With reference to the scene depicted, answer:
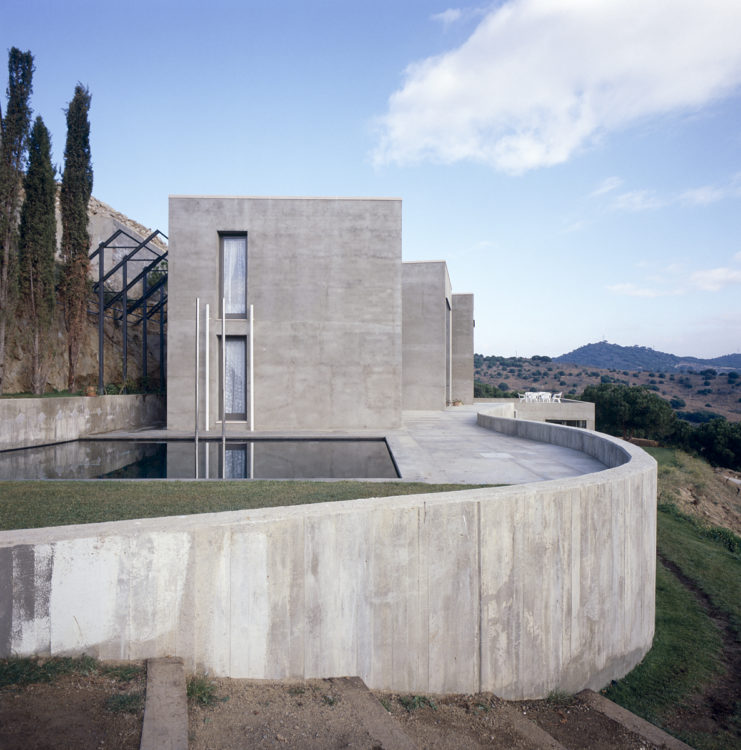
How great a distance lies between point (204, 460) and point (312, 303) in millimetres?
6746

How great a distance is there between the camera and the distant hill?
151 metres

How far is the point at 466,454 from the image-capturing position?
10.2 m

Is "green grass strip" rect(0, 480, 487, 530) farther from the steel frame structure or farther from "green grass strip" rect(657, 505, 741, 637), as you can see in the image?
the steel frame structure

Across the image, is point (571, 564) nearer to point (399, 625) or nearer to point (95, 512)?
point (399, 625)

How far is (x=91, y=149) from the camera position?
1606 cm

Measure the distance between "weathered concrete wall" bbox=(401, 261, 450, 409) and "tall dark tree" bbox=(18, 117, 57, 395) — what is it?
1479 cm

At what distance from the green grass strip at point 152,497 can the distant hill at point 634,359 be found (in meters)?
151

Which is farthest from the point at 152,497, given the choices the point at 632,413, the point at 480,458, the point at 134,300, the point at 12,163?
the point at 632,413

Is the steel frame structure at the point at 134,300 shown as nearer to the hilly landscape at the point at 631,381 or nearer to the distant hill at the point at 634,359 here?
the hilly landscape at the point at 631,381

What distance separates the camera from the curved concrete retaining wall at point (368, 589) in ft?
10.2

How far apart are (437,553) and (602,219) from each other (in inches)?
1415

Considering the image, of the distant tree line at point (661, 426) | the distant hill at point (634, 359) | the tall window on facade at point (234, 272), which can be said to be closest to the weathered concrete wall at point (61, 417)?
the tall window on facade at point (234, 272)

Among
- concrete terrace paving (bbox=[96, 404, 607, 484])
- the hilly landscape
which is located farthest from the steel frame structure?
the hilly landscape

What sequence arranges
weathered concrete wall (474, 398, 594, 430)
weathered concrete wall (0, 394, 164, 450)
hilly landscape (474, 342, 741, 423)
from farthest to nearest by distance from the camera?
hilly landscape (474, 342, 741, 423) < weathered concrete wall (474, 398, 594, 430) < weathered concrete wall (0, 394, 164, 450)
